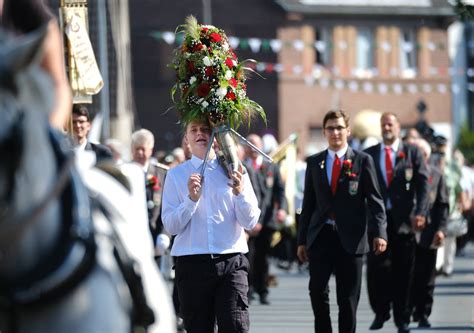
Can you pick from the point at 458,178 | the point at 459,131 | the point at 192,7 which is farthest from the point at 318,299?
the point at 459,131

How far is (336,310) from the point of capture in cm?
1532

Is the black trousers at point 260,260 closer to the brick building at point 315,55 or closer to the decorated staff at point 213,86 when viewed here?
the decorated staff at point 213,86

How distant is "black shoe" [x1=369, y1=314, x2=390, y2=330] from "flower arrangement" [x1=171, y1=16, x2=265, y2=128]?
4.72 metres

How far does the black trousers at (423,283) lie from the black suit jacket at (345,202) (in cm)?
320

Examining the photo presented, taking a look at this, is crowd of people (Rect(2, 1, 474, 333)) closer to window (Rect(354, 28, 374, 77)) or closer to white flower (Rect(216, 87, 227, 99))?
white flower (Rect(216, 87, 227, 99))

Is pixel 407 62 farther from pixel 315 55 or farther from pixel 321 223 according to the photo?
pixel 321 223

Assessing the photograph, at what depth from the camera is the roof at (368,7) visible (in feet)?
200

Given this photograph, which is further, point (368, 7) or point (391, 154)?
point (368, 7)

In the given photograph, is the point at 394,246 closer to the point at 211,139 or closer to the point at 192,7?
the point at 211,139

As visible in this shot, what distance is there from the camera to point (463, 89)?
218 ft

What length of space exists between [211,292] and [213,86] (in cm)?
142

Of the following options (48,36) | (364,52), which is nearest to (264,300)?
(48,36)

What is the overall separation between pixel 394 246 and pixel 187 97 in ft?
17.5

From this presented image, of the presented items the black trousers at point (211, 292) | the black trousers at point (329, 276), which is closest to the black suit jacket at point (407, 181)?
the black trousers at point (329, 276)
